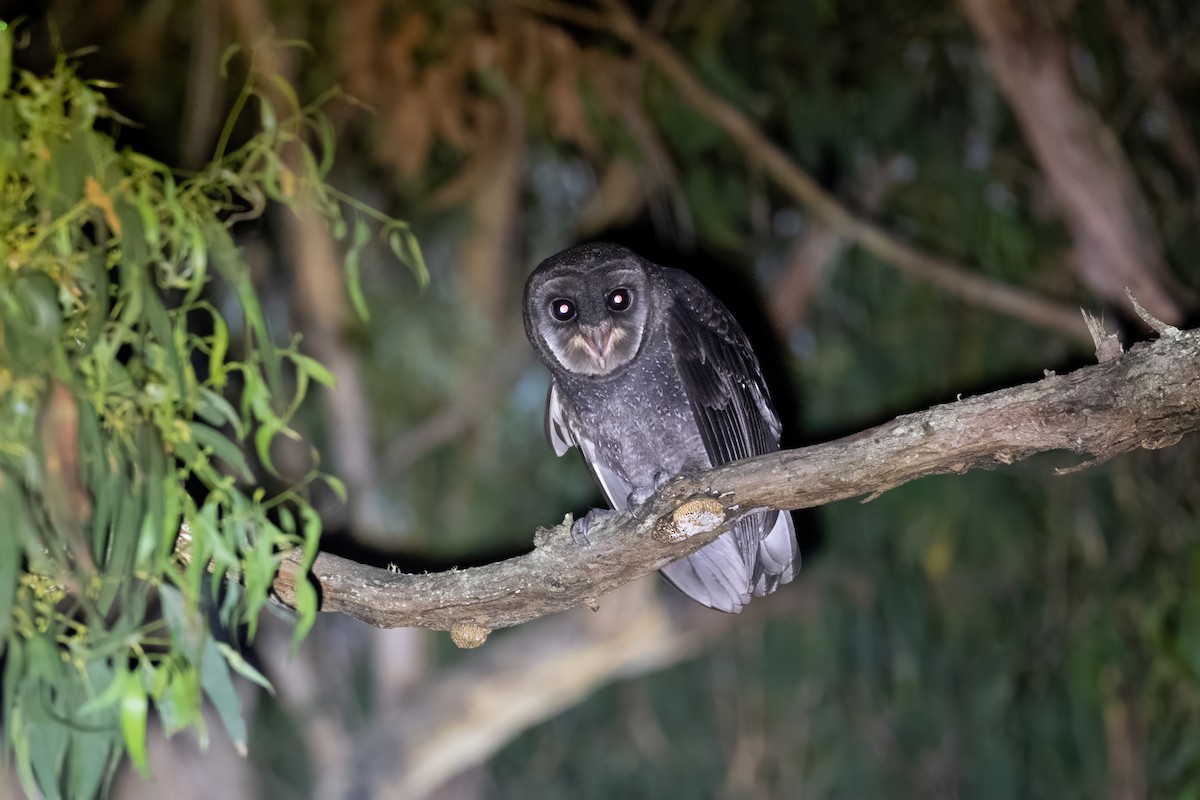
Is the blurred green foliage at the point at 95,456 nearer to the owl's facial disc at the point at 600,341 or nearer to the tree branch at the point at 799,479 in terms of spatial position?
the tree branch at the point at 799,479

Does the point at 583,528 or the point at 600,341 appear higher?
the point at 600,341

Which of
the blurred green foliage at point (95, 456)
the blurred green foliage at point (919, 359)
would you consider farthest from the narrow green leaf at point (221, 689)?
the blurred green foliage at point (919, 359)

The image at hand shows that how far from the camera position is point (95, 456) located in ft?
4.57

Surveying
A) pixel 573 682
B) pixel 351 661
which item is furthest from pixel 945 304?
pixel 351 661

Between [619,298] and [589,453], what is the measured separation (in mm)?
456

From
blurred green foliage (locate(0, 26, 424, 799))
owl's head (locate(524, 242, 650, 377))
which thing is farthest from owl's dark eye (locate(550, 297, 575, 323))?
blurred green foliage (locate(0, 26, 424, 799))

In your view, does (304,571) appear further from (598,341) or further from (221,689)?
(598,341)

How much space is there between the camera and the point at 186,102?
11.7ft

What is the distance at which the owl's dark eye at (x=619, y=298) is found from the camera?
7.15 ft

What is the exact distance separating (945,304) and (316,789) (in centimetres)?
262

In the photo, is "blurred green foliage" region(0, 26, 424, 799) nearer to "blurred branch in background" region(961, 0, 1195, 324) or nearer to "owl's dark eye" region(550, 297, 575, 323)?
"owl's dark eye" region(550, 297, 575, 323)

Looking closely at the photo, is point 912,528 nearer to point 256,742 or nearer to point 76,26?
point 256,742

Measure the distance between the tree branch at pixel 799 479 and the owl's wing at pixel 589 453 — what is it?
70 centimetres

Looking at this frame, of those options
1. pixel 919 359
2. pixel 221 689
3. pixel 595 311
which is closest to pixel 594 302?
pixel 595 311
